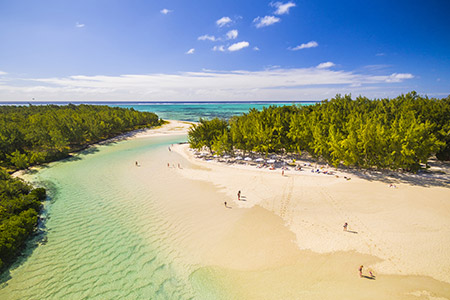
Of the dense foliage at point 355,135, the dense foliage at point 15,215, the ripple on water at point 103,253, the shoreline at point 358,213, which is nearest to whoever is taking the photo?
the ripple on water at point 103,253

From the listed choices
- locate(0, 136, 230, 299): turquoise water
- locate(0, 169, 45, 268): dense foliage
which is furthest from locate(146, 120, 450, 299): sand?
locate(0, 169, 45, 268): dense foliage

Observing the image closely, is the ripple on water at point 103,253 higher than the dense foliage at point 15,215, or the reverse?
the dense foliage at point 15,215

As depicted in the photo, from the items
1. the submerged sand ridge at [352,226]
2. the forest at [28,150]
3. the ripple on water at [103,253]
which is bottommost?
the ripple on water at [103,253]

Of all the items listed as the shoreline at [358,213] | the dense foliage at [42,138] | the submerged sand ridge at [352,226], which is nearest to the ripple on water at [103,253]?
the submerged sand ridge at [352,226]

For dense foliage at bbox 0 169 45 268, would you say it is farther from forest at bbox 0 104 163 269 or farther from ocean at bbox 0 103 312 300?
ocean at bbox 0 103 312 300

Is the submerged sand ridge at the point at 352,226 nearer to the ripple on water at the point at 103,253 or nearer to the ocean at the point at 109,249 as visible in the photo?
the ocean at the point at 109,249

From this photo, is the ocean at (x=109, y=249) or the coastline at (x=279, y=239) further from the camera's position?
the ocean at (x=109, y=249)

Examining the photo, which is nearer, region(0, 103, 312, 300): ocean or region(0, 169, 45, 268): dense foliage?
region(0, 103, 312, 300): ocean

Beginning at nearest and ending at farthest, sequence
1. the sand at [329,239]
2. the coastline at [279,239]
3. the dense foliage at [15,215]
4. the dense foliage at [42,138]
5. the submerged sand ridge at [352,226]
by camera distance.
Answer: the coastline at [279,239]
the sand at [329,239]
the submerged sand ridge at [352,226]
the dense foliage at [15,215]
the dense foliage at [42,138]
